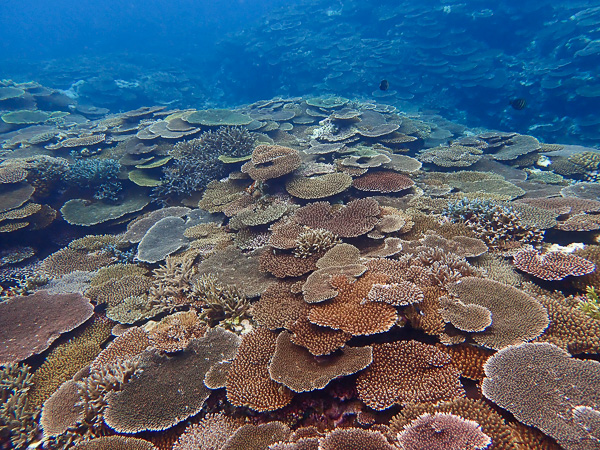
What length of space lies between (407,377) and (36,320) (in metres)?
5.46

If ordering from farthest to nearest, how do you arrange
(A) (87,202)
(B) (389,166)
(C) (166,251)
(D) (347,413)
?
(A) (87,202), (B) (389,166), (C) (166,251), (D) (347,413)

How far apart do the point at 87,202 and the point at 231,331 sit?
23.4 ft

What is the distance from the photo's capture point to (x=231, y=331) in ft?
12.6

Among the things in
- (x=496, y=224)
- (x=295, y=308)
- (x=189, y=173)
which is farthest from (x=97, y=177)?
(x=496, y=224)

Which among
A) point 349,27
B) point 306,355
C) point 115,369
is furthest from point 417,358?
point 349,27

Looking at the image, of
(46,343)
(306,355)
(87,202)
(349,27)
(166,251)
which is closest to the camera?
(306,355)

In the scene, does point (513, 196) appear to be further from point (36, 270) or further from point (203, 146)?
point (36, 270)

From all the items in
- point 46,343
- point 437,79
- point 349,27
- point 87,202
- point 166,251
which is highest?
point 349,27

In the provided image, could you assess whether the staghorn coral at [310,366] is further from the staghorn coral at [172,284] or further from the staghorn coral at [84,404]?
the staghorn coral at [172,284]

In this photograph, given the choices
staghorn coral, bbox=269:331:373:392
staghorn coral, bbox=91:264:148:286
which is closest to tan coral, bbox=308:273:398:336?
staghorn coral, bbox=269:331:373:392

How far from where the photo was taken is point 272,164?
6762 millimetres

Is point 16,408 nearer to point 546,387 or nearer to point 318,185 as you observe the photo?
point 546,387

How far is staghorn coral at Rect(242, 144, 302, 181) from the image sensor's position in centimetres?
645

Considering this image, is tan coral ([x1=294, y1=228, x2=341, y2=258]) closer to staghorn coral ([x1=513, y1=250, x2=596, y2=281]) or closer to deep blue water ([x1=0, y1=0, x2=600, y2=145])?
staghorn coral ([x1=513, y1=250, x2=596, y2=281])
